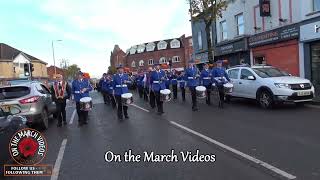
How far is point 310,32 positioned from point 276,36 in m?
3.24

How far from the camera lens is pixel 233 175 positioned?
5.93 meters

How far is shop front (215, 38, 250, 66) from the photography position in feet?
90.2

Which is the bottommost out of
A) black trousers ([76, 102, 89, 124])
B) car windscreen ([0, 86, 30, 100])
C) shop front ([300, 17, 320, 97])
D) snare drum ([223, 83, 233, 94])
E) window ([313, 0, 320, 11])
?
black trousers ([76, 102, 89, 124])

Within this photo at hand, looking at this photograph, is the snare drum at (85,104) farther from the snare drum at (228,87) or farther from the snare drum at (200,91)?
the snare drum at (228,87)

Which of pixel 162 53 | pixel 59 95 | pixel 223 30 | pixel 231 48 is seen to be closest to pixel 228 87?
pixel 59 95

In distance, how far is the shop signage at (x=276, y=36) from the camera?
21.8 meters

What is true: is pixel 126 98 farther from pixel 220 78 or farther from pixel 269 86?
pixel 269 86

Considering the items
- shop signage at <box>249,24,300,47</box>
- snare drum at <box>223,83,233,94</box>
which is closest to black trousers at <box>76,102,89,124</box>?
snare drum at <box>223,83,233,94</box>

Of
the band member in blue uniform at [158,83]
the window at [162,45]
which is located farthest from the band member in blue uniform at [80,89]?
the window at [162,45]

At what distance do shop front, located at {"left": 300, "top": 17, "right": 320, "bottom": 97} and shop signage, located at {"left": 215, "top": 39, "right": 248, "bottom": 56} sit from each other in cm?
622

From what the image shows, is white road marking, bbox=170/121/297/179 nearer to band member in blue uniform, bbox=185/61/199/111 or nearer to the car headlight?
the car headlight

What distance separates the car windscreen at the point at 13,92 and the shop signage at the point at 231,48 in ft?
61.3

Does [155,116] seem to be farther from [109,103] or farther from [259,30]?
[259,30]

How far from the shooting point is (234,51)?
28906 mm
